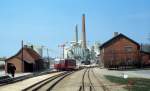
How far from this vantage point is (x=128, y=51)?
109 metres

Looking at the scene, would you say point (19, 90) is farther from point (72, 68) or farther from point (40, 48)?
point (40, 48)

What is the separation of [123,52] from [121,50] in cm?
108

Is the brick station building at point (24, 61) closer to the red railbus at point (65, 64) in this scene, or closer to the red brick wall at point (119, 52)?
the red railbus at point (65, 64)

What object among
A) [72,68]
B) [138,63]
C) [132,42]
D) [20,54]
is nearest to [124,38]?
[132,42]

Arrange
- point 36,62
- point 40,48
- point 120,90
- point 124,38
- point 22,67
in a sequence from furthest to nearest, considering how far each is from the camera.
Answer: point 40,48, point 124,38, point 36,62, point 22,67, point 120,90

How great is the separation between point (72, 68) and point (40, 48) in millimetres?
59998

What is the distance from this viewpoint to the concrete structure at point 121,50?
348ft

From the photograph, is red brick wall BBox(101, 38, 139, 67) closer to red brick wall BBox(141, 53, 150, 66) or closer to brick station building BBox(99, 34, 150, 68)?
brick station building BBox(99, 34, 150, 68)

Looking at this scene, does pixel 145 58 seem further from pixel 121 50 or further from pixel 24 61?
pixel 24 61

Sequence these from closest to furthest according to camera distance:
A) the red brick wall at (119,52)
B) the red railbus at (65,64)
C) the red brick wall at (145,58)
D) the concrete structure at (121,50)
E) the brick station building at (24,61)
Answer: the brick station building at (24,61) → the red railbus at (65,64) → the red brick wall at (145,58) → the red brick wall at (119,52) → the concrete structure at (121,50)

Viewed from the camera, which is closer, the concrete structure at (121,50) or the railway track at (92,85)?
the railway track at (92,85)

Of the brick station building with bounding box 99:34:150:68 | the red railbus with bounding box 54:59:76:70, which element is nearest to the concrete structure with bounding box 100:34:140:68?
the brick station building with bounding box 99:34:150:68

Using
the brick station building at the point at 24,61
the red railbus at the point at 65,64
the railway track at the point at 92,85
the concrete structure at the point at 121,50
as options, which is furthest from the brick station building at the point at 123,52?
the railway track at the point at 92,85

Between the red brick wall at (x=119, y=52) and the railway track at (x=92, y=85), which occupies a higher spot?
the red brick wall at (x=119, y=52)
